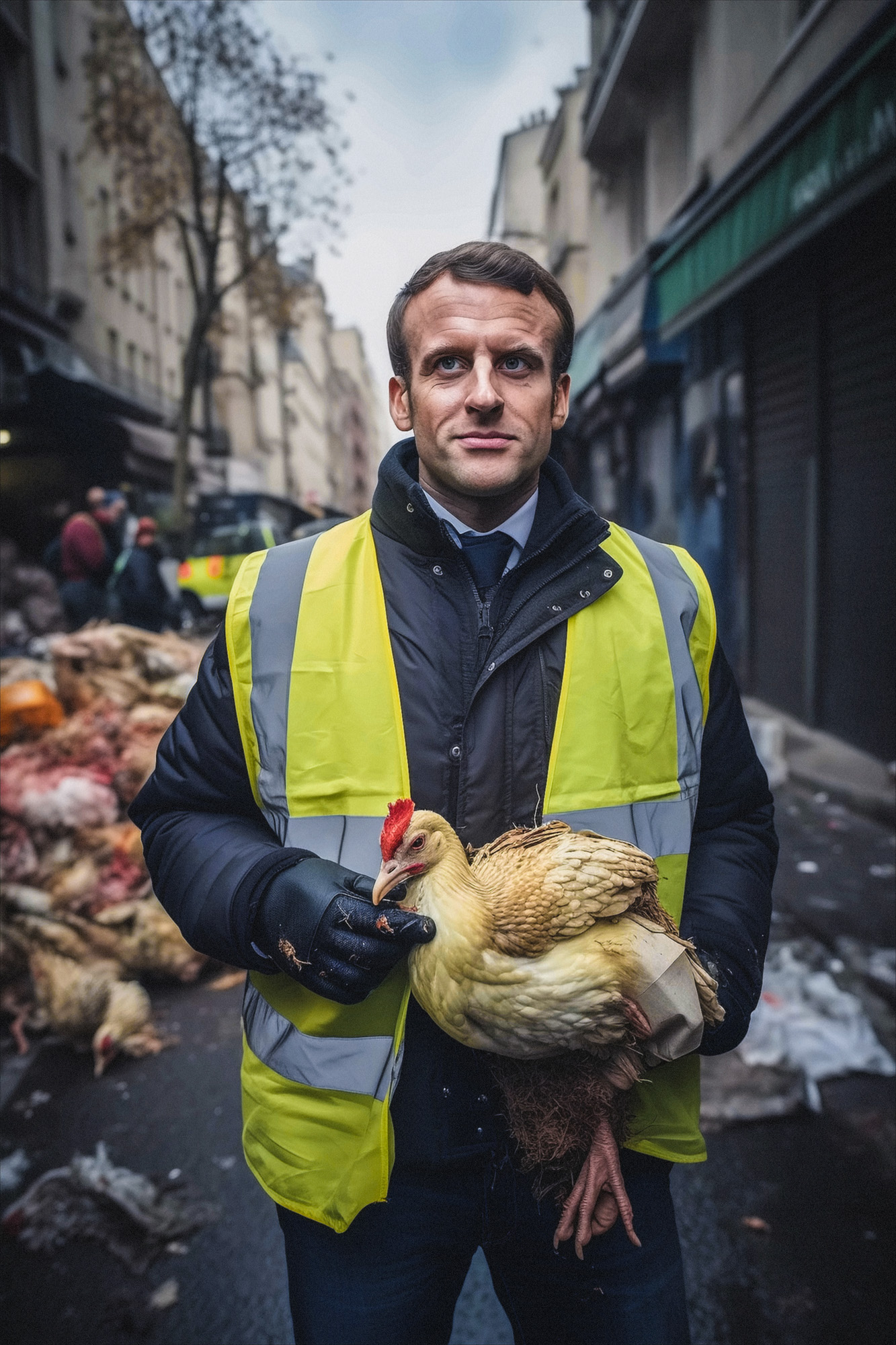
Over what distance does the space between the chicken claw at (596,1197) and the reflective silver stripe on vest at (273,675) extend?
30.5 inches

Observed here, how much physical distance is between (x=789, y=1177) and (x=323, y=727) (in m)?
2.72

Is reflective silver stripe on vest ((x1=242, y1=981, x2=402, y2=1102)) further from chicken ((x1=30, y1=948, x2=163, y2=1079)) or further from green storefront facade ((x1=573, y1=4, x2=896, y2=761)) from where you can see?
green storefront facade ((x1=573, y1=4, x2=896, y2=761))

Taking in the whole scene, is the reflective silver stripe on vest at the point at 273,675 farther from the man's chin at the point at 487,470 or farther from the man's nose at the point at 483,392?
the man's nose at the point at 483,392

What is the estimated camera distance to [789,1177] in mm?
3094

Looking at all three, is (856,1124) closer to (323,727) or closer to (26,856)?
(323,727)

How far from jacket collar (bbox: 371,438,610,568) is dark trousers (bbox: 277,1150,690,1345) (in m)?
1.17

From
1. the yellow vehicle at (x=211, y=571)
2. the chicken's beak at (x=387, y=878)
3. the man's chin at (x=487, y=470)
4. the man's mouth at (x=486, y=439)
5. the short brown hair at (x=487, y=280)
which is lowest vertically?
the chicken's beak at (x=387, y=878)

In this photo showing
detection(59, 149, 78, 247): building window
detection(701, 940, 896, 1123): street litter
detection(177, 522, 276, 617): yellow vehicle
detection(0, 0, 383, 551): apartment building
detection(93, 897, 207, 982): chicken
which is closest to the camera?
detection(701, 940, 896, 1123): street litter

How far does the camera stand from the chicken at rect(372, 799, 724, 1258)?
4.41 ft

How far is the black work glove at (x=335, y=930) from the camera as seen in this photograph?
137 cm

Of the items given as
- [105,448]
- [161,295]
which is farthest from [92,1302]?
[161,295]

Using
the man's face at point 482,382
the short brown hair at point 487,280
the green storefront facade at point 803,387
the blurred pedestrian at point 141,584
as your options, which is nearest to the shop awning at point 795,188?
the green storefront facade at point 803,387

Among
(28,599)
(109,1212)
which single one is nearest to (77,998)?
(109,1212)

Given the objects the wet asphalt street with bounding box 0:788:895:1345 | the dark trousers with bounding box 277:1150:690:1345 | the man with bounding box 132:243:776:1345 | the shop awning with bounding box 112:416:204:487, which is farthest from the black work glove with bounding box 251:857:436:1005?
the shop awning with bounding box 112:416:204:487
